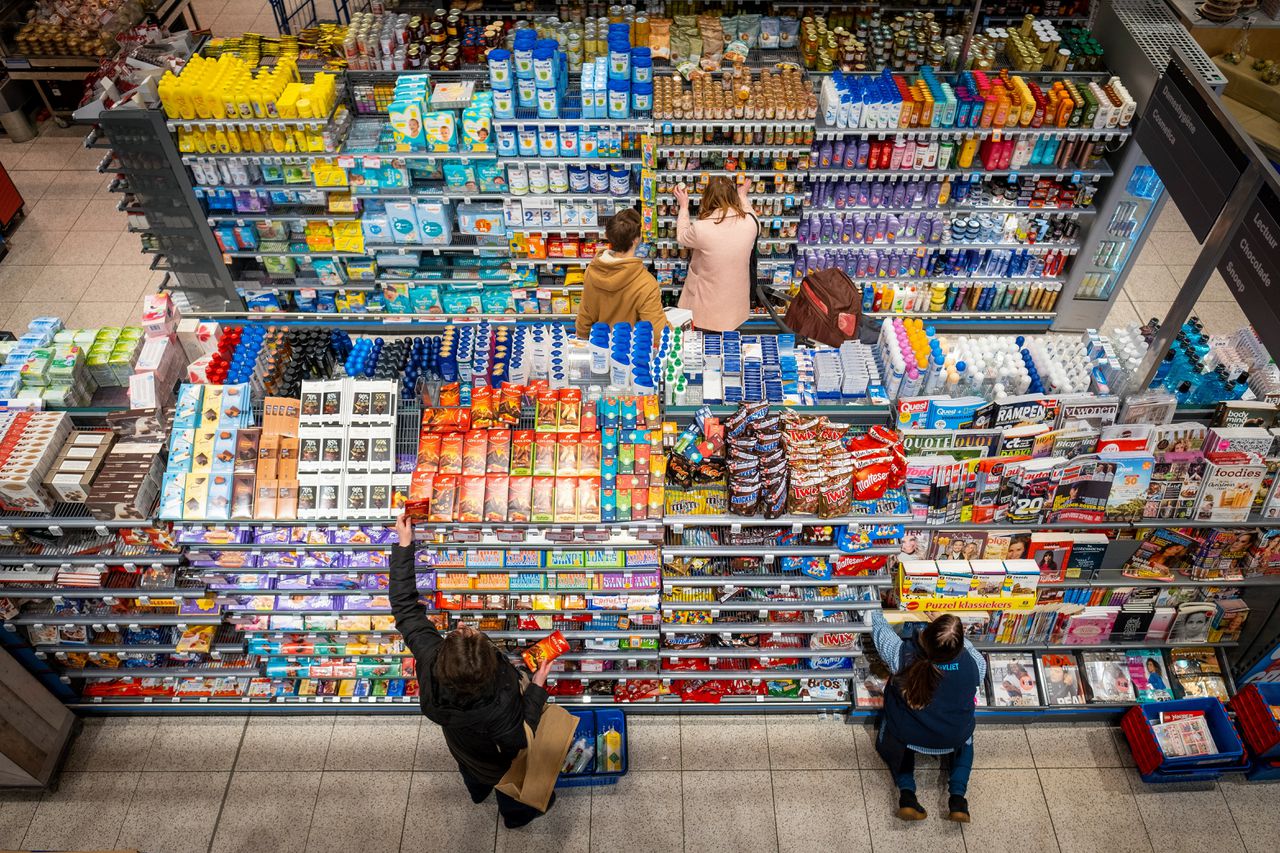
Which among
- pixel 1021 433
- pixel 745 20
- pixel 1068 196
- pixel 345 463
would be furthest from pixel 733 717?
pixel 745 20

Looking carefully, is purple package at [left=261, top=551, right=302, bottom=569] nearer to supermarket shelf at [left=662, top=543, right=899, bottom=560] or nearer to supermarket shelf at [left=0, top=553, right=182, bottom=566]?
supermarket shelf at [left=0, top=553, right=182, bottom=566]

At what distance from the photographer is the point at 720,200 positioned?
636cm

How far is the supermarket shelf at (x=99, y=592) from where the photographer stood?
17.4 feet

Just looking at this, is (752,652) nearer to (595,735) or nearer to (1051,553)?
(595,735)

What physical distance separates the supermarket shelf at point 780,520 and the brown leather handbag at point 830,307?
183cm

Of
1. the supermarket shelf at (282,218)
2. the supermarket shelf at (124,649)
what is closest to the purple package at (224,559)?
the supermarket shelf at (124,649)

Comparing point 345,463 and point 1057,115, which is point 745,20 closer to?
point 1057,115

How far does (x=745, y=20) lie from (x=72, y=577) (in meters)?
6.90

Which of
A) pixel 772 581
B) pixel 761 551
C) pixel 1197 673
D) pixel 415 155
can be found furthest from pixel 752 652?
pixel 415 155

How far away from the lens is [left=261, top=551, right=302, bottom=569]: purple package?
5.27 meters

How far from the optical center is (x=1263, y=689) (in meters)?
5.67

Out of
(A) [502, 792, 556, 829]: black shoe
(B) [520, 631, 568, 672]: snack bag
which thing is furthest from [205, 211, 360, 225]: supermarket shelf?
(A) [502, 792, 556, 829]: black shoe

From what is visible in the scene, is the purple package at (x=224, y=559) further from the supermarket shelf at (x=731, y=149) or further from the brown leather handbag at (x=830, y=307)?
the supermarket shelf at (x=731, y=149)

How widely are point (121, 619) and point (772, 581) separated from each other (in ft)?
13.0
